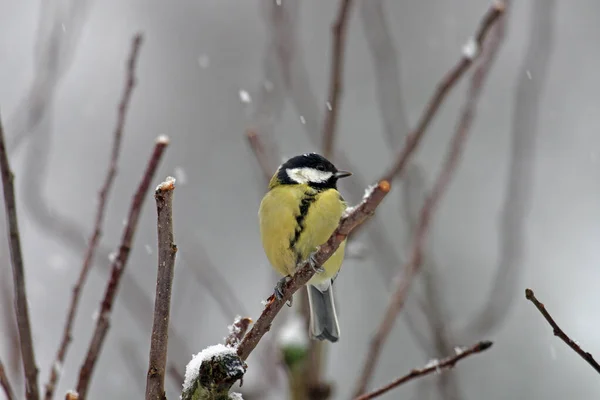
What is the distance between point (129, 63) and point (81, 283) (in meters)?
0.58

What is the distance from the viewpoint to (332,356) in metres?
7.71

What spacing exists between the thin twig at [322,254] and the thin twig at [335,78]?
75cm

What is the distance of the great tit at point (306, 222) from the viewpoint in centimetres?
268

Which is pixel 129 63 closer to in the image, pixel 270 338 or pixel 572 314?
pixel 270 338

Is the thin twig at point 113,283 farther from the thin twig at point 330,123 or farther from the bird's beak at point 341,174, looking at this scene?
the bird's beak at point 341,174

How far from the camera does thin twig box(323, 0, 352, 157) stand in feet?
7.20

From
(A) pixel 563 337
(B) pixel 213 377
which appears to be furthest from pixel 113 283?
(A) pixel 563 337

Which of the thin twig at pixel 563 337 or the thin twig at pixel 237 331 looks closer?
the thin twig at pixel 563 337

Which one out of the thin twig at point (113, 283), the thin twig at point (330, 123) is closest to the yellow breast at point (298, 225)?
the thin twig at point (330, 123)

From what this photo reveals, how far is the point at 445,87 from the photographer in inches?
77.4

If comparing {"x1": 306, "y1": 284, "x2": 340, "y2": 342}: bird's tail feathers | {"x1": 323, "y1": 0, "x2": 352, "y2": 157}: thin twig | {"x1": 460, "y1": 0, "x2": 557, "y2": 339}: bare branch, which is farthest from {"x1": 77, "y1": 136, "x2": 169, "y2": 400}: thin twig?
{"x1": 460, "y1": 0, "x2": 557, "y2": 339}: bare branch

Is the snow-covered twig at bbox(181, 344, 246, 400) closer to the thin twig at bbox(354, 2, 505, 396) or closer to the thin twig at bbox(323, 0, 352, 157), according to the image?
the thin twig at bbox(354, 2, 505, 396)

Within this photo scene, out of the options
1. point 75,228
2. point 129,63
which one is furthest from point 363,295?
point 129,63

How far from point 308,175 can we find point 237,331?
159 centimetres
